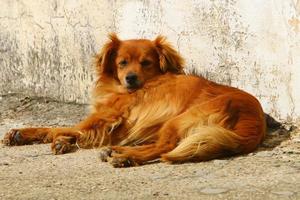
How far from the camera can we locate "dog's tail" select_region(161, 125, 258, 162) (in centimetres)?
500

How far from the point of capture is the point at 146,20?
21.2 feet

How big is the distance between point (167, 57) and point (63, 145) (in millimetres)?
1130

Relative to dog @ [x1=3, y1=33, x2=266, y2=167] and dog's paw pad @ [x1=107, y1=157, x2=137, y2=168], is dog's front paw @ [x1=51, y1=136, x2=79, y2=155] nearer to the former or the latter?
dog @ [x1=3, y1=33, x2=266, y2=167]

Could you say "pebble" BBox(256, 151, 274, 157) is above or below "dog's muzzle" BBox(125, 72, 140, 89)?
below

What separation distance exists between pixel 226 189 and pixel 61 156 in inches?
67.2

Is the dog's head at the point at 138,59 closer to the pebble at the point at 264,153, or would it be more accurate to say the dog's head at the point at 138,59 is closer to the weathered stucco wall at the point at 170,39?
the weathered stucco wall at the point at 170,39

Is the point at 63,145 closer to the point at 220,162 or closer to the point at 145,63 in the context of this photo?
the point at 145,63

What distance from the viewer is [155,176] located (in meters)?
4.72

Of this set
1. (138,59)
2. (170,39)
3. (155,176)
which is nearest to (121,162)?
(155,176)

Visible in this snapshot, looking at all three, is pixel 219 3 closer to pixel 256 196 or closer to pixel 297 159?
pixel 297 159

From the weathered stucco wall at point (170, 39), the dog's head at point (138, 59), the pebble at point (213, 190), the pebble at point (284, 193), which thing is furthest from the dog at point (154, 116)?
the pebble at point (284, 193)

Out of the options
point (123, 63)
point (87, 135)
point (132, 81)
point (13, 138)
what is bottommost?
point (13, 138)

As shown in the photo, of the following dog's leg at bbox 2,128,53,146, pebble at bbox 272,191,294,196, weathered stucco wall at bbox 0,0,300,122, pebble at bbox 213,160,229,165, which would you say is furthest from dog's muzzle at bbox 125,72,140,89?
pebble at bbox 272,191,294,196

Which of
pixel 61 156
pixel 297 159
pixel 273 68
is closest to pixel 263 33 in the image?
pixel 273 68
